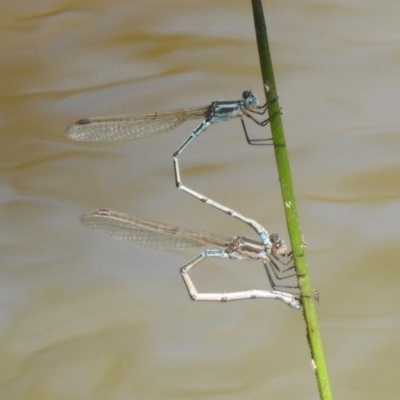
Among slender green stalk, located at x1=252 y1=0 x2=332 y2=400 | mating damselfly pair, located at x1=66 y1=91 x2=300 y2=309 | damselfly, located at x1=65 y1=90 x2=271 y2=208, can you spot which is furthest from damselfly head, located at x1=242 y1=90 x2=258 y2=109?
slender green stalk, located at x1=252 y1=0 x2=332 y2=400

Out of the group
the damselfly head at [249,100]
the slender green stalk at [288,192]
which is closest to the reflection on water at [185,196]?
the damselfly head at [249,100]

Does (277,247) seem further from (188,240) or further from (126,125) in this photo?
(126,125)

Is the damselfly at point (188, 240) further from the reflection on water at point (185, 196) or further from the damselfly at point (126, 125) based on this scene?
the reflection on water at point (185, 196)

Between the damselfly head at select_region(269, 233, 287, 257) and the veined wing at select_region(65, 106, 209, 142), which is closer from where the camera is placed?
the damselfly head at select_region(269, 233, 287, 257)

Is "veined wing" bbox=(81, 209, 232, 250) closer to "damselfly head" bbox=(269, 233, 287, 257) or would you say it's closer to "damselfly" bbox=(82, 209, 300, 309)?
"damselfly" bbox=(82, 209, 300, 309)

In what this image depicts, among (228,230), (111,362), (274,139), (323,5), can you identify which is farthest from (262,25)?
(323,5)

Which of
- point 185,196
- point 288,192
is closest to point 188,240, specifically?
point 288,192
